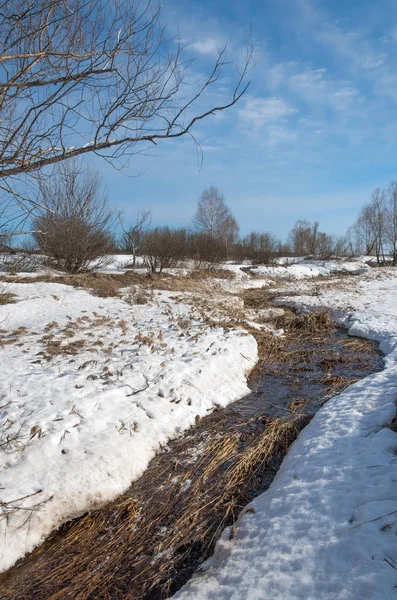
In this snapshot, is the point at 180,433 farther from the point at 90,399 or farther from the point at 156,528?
the point at 156,528

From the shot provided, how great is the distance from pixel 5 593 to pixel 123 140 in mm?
3186

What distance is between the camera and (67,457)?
134 inches

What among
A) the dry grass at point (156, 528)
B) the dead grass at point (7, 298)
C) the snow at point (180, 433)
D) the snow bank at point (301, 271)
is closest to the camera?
the snow at point (180, 433)

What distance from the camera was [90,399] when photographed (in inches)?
169

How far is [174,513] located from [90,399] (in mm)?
1796

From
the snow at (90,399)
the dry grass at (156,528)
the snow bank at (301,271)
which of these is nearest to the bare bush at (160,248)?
the snow bank at (301,271)

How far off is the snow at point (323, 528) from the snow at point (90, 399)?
53.7 inches

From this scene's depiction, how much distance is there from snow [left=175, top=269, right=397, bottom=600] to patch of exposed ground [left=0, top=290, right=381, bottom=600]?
0.82 ft

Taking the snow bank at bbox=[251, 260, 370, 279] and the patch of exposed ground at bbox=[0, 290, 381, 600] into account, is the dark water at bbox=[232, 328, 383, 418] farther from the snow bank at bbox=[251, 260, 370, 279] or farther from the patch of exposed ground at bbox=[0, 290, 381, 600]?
the snow bank at bbox=[251, 260, 370, 279]

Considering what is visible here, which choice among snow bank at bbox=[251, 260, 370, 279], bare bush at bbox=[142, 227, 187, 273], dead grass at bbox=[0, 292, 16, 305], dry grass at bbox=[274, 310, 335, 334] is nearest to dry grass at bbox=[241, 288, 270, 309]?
dry grass at bbox=[274, 310, 335, 334]

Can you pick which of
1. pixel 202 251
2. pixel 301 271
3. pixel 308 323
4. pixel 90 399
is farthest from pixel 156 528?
pixel 301 271

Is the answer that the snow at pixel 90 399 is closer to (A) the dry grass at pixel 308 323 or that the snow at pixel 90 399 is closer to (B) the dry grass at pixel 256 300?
(A) the dry grass at pixel 308 323

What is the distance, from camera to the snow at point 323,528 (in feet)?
6.45

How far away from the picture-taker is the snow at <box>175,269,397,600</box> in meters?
1.96
